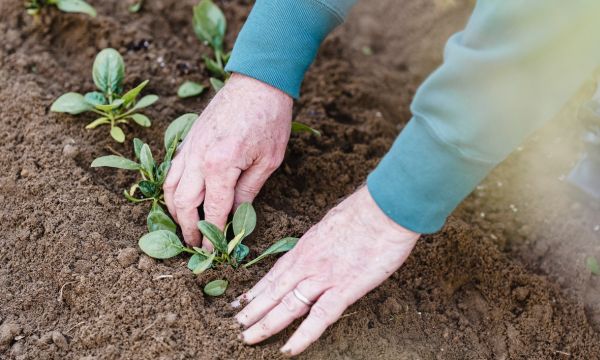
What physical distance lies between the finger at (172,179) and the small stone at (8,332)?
0.55 metres

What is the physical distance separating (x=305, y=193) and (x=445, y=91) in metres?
0.93

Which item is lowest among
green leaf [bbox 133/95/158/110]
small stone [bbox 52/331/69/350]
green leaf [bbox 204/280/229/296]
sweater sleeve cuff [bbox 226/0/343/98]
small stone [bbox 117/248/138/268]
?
small stone [bbox 52/331/69/350]

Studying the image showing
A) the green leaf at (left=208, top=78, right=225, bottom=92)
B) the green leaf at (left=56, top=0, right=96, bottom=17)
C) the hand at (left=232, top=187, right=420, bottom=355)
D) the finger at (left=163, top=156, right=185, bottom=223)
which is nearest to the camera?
the hand at (left=232, top=187, right=420, bottom=355)

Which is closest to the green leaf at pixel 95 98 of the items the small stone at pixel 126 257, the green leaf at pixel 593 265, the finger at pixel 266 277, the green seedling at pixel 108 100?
the green seedling at pixel 108 100

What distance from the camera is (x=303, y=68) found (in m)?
2.03

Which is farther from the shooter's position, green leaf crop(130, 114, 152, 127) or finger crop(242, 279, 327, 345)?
green leaf crop(130, 114, 152, 127)

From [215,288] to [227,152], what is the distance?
0.39 metres

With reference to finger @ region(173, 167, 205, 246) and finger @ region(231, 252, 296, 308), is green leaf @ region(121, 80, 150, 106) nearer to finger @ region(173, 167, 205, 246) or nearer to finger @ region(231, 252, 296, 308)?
finger @ region(173, 167, 205, 246)

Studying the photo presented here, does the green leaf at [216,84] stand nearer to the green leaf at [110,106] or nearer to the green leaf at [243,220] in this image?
the green leaf at [110,106]

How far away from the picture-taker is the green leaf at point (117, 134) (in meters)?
2.27

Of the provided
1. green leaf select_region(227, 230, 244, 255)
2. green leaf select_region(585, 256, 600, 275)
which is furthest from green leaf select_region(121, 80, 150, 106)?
green leaf select_region(585, 256, 600, 275)

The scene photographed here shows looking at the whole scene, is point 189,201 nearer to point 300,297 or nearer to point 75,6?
point 300,297

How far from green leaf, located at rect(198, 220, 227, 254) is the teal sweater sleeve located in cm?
54

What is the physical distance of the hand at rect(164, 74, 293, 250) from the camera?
1.92 metres
